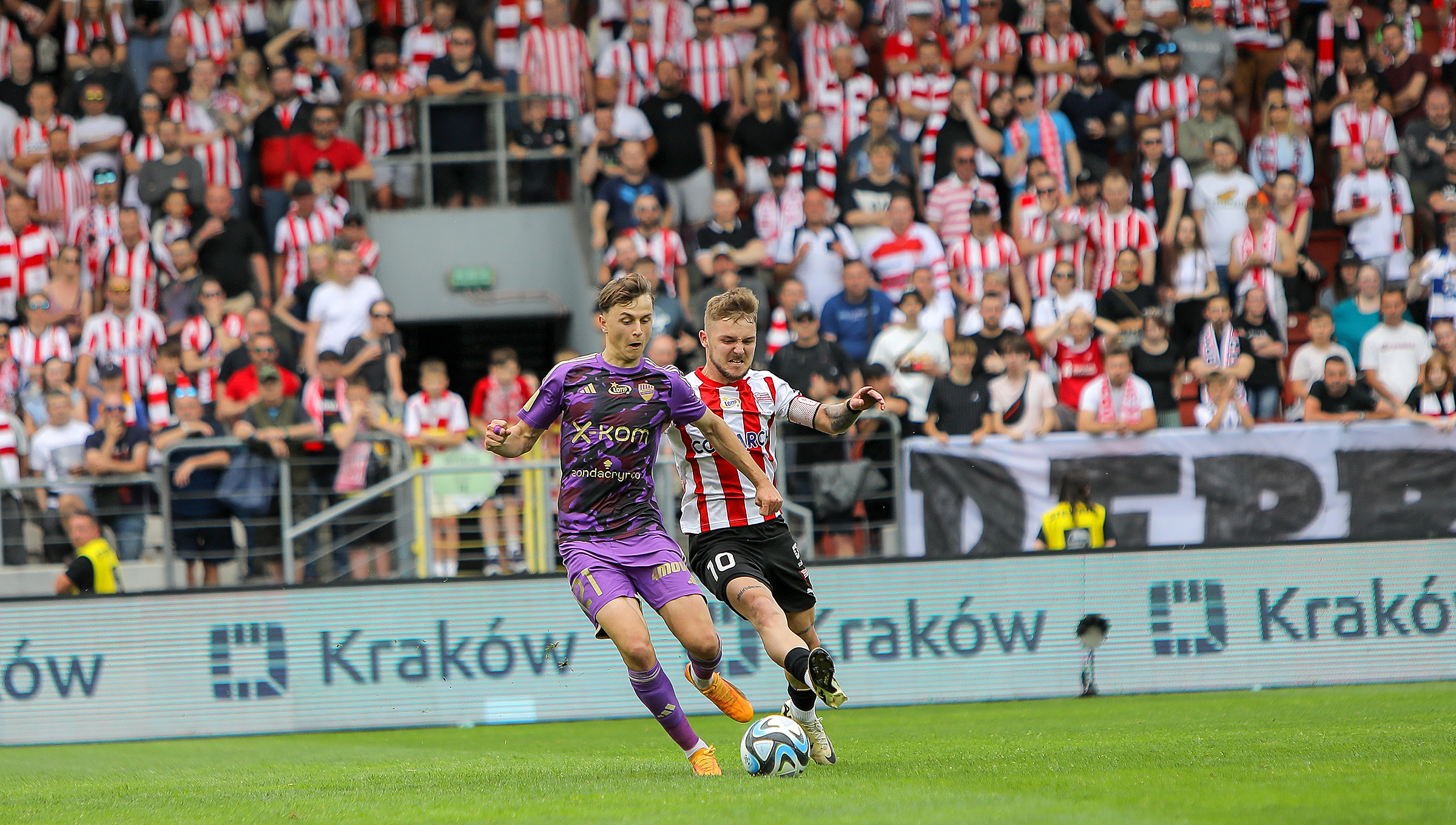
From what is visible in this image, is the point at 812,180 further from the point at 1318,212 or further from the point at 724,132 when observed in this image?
the point at 1318,212

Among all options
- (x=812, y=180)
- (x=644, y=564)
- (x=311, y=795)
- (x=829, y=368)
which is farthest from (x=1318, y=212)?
(x=311, y=795)

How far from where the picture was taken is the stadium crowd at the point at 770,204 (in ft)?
42.9

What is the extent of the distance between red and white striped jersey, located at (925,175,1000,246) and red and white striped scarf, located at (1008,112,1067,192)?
524 mm

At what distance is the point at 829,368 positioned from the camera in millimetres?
12828

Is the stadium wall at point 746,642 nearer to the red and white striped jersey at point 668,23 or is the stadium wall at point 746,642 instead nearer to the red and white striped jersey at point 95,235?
the red and white striped jersey at point 95,235

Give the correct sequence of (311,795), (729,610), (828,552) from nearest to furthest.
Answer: (311,795) < (729,610) < (828,552)

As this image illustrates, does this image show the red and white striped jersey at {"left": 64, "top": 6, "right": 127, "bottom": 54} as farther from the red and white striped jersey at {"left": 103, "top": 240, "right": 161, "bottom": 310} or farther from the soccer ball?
the soccer ball

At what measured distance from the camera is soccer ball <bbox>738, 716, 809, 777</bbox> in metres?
6.62

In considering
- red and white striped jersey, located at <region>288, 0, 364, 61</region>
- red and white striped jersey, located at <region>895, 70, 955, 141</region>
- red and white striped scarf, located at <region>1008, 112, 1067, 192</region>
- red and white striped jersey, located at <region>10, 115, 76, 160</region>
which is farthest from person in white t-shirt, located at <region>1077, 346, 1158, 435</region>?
red and white striped jersey, located at <region>10, 115, 76, 160</region>

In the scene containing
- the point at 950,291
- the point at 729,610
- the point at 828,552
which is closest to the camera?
the point at 729,610

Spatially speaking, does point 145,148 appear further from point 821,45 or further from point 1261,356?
point 1261,356

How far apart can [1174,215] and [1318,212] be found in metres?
2.09

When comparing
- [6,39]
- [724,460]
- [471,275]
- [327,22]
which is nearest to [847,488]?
[724,460]

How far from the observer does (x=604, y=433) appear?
22.3 ft
